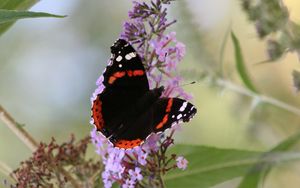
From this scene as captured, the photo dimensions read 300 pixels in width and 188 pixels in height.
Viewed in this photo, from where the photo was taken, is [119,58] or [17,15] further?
[119,58]

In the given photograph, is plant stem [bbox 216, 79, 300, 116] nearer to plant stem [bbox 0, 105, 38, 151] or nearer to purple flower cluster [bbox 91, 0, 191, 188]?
purple flower cluster [bbox 91, 0, 191, 188]

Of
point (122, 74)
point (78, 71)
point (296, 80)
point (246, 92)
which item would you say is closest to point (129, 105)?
point (122, 74)

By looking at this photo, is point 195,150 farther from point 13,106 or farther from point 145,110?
point 13,106

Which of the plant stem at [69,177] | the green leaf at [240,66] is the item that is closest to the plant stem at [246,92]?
the green leaf at [240,66]

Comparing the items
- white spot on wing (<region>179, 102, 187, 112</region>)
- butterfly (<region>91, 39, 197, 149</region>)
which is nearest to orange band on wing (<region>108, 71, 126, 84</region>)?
butterfly (<region>91, 39, 197, 149</region>)

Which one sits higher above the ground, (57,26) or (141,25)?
(57,26)

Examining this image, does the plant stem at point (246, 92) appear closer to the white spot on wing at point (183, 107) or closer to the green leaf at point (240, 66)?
the green leaf at point (240, 66)

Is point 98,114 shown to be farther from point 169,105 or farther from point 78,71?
point 78,71

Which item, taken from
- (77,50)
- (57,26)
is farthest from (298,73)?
(57,26)
